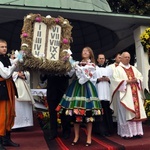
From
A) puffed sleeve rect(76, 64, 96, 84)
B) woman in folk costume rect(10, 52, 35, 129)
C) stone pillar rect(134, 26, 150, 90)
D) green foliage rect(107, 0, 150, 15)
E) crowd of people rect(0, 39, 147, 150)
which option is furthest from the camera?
green foliage rect(107, 0, 150, 15)

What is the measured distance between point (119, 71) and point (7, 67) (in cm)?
223

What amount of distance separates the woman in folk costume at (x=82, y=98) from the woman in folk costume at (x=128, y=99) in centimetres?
85

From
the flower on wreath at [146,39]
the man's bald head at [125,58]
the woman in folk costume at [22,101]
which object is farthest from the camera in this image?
the flower on wreath at [146,39]

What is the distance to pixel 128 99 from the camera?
5.25 meters

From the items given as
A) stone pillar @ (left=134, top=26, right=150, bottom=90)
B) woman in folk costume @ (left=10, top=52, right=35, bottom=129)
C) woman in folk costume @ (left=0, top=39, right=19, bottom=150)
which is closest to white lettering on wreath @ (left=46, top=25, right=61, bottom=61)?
woman in folk costume @ (left=0, top=39, right=19, bottom=150)

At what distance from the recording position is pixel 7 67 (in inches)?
169

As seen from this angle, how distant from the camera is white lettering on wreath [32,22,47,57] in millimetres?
4285

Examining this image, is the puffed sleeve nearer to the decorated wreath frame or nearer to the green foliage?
the decorated wreath frame

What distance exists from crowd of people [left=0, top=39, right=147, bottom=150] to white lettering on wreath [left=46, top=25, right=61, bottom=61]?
1.06ft

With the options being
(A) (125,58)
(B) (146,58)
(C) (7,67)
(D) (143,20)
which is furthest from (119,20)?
(C) (7,67)

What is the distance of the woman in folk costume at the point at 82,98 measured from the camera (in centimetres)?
442

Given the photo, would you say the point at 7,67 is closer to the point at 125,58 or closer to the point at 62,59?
the point at 62,59

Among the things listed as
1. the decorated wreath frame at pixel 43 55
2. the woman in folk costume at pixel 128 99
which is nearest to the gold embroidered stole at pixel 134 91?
the woman in folk costume at pixel 128 99

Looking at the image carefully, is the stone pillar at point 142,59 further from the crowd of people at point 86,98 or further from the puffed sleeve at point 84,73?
the puffed sleeve at point 84,73
